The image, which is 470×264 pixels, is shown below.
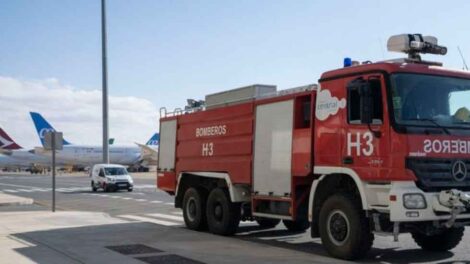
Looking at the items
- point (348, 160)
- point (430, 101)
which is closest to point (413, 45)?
point (430, 101)

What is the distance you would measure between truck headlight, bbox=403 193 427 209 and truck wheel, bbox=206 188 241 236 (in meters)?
5.26

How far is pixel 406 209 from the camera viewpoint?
9.01m

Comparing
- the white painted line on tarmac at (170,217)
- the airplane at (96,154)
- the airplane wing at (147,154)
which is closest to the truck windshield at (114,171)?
the white painted line on tarmac at (170,217)

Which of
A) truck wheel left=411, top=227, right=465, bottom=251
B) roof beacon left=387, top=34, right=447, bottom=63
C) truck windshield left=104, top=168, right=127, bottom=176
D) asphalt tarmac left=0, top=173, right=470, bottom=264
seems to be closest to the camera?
roof beacon left=387, top=34, right=447, bottom=63

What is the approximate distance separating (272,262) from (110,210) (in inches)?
576

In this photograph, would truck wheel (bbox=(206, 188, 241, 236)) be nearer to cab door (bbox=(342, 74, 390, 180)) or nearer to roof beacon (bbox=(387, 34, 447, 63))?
cab door (bbox=(342, 74, 390, 180))

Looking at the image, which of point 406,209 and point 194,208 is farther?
point 194,208

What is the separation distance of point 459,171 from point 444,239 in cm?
213

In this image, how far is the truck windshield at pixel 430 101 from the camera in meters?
9.40

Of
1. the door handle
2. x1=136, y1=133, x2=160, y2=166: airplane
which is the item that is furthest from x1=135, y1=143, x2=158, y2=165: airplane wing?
the door handle

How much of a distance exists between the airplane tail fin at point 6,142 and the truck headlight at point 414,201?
11950cm

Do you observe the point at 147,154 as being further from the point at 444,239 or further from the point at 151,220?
the point at 444,239

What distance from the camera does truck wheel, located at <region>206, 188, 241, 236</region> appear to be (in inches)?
537

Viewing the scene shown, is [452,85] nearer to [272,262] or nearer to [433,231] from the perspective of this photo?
[433,231]
